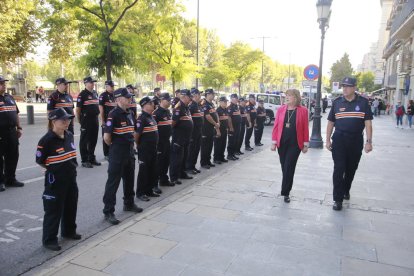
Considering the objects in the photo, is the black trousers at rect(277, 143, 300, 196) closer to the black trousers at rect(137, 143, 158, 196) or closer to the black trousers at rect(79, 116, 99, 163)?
the black trousers at rect(137, 143, 158, 196)

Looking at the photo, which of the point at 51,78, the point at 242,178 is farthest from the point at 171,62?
Result: the point at 51,78

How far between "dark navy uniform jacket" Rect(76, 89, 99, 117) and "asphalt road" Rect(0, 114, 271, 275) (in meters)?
1.31

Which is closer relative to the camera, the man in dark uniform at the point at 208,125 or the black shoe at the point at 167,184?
the black shoe at the point at 167,184

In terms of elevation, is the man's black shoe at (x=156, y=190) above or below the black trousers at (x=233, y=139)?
below

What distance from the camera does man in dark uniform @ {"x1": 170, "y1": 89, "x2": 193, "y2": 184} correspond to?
6715 mm

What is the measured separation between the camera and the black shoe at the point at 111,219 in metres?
4.68

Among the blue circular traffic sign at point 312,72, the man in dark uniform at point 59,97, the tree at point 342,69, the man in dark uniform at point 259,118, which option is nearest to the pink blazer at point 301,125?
the man in dark uniform at point 59,97

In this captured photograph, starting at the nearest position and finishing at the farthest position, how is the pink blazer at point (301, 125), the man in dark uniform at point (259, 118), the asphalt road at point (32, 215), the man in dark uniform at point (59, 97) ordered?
the asphalt road at point (32, 215), the pink blazer at point (301, 125), the man in dark uniform at point (59, 97), the man in dark uniform at point (259, 118)

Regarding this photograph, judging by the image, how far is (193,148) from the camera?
7766 mm

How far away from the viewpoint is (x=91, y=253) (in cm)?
379

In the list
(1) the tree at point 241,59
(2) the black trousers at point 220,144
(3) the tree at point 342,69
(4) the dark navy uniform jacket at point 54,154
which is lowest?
(2) the black trousers at point 220,144

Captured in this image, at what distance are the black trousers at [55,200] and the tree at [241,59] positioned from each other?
104ft

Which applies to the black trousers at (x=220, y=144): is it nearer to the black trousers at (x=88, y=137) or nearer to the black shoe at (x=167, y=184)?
the black shoe at (x=167, y=184)

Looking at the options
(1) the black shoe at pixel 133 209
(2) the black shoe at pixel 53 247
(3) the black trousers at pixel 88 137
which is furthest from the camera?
(3) the black trousers at pixel 88 137
